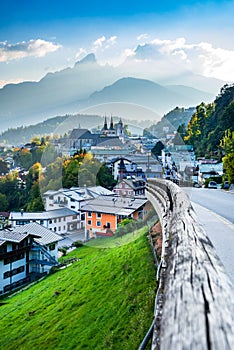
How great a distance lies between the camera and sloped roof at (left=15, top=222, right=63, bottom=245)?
14.5 meters

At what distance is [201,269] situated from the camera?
3.38 ft

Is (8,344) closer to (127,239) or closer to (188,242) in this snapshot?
(127,239)

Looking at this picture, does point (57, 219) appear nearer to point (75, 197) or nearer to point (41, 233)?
point (41, 233)

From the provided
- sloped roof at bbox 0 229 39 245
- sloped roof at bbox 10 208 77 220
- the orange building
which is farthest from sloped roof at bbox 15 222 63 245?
the orange building

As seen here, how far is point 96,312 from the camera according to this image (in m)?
5.00

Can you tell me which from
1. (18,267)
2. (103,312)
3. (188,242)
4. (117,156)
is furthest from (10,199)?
(188,242)

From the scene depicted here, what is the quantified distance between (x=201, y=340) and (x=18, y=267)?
13.9 meters

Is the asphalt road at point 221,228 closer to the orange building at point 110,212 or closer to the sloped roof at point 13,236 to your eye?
the orange building at point 110,212

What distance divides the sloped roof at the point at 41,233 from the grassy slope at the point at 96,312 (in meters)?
6.48

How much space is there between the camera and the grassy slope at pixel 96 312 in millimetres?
3791

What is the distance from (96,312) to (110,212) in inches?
125

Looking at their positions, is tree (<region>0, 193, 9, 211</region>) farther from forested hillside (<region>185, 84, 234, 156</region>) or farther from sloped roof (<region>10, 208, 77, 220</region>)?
forested hillside (<region>185, 84, 234, 156</region>)

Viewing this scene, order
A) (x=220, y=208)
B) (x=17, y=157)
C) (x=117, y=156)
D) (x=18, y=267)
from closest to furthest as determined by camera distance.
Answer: (x=220, y=208) → (x=117, y=156) → (x=18, y=267) → (x=17, y=157)

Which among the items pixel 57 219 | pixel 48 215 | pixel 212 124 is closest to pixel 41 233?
pixel 57 219
